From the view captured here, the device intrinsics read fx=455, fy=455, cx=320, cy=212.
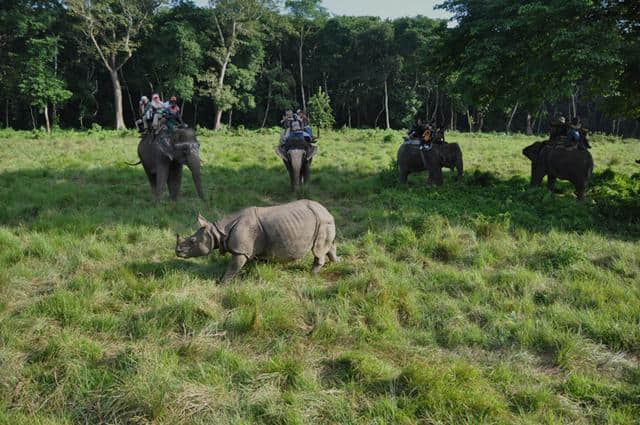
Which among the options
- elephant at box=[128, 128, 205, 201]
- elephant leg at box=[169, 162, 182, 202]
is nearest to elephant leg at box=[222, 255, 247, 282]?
elephant at box=[128, 128, 205, 201]

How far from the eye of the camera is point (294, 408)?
3574 mm

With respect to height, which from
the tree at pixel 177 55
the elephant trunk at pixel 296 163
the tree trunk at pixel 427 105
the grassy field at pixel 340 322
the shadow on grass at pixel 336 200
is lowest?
the grassy field at pixel 340 322

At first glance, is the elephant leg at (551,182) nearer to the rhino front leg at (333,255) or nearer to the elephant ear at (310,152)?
the elephant ear at (310,152)

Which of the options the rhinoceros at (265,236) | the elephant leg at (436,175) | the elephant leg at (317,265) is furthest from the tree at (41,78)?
the elephant leg at (317,265)

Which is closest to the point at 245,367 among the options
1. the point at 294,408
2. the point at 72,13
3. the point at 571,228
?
the point at 294,408

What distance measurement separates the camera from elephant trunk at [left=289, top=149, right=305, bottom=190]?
39.2ft

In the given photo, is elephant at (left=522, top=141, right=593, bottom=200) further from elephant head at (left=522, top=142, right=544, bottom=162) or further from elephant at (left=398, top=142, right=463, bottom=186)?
elephant at (left=398, top=142, right=463, bottom=186)

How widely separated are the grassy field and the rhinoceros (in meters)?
0.31

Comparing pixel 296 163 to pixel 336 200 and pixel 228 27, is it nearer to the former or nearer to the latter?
pixel 336 200

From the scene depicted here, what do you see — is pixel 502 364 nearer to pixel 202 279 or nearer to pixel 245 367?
pixel 245 367

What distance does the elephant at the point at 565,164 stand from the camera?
10852 mm

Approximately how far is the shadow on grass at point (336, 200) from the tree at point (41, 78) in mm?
27656

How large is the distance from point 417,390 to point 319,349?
1.14 meters

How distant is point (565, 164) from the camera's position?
11141 millimetres
